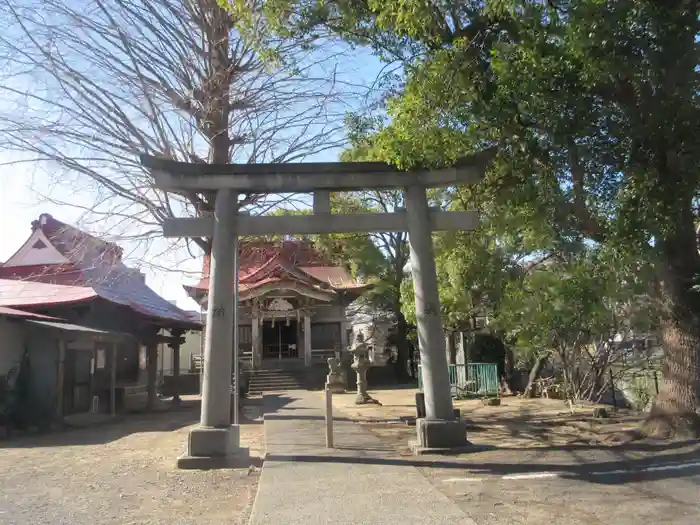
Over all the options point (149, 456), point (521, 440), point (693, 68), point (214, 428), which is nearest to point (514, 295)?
point (521, 440)

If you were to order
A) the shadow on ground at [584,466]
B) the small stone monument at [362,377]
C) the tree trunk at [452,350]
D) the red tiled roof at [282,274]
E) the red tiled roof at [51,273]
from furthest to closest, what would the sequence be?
the red tiled roof at [282,274], the tree trunk at [452,350], the small stone monument at [362,377], the red tiled roof at [51,273], the shadow on ground at [584,466]

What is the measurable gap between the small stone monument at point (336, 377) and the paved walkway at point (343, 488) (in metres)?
10.8

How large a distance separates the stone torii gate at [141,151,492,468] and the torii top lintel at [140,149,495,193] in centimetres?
2

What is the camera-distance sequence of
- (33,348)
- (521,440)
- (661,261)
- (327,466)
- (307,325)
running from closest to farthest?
(327,466) < (661,261) < (521,440) < (33,348) < (307,325)

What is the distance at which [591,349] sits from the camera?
16328mm

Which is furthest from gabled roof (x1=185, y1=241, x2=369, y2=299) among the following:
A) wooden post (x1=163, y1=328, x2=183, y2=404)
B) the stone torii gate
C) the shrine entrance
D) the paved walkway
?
the paved walkway

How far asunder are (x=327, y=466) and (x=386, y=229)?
3762 millimetres

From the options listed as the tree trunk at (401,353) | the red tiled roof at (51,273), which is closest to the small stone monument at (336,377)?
the tree trunk at (401,353)

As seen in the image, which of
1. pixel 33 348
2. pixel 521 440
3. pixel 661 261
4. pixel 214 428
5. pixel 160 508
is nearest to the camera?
pixel 160 508

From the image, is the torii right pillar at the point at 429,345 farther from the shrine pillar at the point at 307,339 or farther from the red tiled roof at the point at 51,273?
the shrine pillar at the point at 307,339

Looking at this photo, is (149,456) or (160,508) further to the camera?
(149,456)

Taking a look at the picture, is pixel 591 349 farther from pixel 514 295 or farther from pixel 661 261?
pixel 661 261

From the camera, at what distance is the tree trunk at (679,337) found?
8.49 m

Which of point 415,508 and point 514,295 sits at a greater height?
point 514,295
